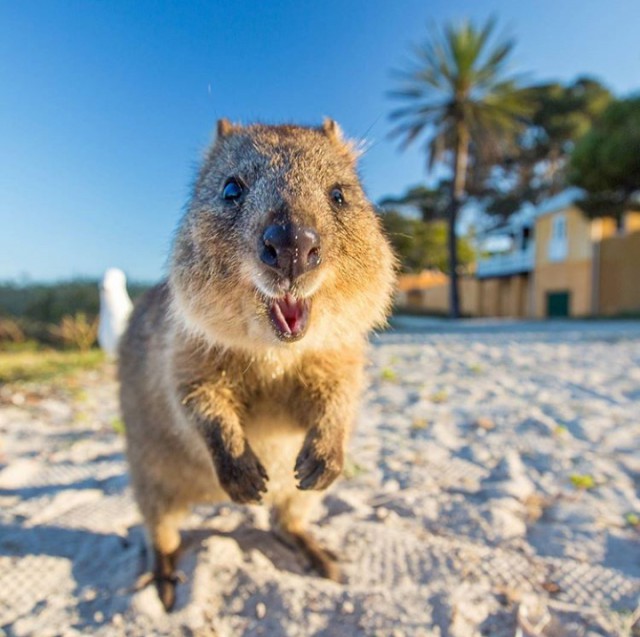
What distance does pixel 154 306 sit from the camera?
279 centimetres

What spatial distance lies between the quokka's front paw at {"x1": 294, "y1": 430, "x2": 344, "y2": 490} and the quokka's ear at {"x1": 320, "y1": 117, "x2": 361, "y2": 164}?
1265 millimetres

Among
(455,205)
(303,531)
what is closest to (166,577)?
(303,531)

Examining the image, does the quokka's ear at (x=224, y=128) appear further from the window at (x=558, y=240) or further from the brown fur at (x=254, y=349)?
the window at (x=558, y=240)

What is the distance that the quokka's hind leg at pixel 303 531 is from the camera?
2428mm

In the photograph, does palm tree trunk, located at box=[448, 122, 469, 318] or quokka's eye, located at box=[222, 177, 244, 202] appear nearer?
quokka's eye, located at box=[222, 177, 244, 202]

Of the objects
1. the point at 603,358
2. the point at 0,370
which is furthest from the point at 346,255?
the point at 603,358

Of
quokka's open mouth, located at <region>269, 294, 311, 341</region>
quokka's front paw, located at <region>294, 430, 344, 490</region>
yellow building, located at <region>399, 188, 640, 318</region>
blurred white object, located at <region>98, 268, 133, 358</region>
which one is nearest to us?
quokka's open mouth, located at <region>269, 294, 311, 341</region>

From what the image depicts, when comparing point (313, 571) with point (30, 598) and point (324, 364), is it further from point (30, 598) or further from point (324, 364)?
point (30, 598)

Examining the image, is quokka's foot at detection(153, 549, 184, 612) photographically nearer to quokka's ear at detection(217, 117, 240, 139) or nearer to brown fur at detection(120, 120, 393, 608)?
brown fur at detection(120, 120, 393, 608)

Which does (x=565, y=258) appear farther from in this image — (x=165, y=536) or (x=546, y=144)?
(x=165, y=536)

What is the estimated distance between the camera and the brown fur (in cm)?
178

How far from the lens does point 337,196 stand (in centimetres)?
199

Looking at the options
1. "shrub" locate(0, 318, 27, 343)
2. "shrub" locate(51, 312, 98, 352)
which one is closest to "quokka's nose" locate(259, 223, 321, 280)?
"shrub" locate(51, 312, 98, 352)

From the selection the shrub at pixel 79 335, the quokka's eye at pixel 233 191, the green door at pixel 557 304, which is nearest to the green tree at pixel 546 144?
the green door at pixel 557 304
